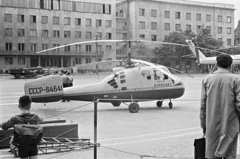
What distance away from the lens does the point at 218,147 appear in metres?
5.53

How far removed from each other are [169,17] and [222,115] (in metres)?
86.7

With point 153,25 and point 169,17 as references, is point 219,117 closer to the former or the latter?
point 153,25

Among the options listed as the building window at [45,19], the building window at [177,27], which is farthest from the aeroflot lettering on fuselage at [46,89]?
the building window at [177,27]

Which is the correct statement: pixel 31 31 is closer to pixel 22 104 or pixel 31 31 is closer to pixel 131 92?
pixel 131 92

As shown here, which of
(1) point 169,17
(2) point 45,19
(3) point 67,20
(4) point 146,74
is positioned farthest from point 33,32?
(4) point 146,74

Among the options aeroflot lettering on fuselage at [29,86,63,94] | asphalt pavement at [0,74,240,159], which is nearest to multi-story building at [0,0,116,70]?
asphalt pavement at [0,74,240,159]

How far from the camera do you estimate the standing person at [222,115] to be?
5.53 metres

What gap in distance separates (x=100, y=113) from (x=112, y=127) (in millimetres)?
3908

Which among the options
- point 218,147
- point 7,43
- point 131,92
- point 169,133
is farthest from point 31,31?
point 218,147

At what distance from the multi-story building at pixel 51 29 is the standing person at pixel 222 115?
6953 centimetres

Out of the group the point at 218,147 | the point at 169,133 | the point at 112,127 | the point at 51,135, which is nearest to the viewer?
the point at 218,147

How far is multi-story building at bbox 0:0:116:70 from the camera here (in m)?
74.3

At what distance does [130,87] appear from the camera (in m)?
16.7

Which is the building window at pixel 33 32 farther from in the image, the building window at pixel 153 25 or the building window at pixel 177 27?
the building window at pixel 177 27
